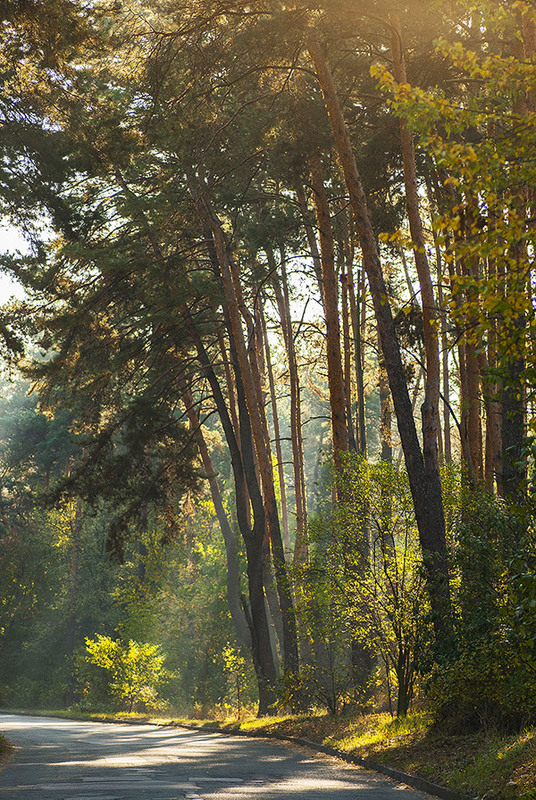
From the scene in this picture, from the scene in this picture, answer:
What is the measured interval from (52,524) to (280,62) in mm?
37436

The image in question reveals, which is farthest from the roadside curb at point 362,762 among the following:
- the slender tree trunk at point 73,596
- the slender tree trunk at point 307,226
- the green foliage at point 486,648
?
the slender tree trunk at point 73,596

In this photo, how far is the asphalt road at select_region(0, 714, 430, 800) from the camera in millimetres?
9328

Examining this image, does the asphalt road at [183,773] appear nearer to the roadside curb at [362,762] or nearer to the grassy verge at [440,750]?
the roadside curb at [362,762]

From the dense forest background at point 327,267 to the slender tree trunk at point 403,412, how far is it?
0.05 metres

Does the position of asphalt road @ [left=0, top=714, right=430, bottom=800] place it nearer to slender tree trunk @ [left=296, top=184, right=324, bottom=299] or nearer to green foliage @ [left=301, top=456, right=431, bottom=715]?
green foliage @ [left=301, top=456, right=431, bottom=715]

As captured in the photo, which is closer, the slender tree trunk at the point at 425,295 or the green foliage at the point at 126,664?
the slender tree trunk at the point at 425,295

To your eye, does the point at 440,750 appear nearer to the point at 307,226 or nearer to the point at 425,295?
the point at 425,295

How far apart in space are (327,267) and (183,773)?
38.0ft

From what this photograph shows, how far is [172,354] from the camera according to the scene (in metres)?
25.3

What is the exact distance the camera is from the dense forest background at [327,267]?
22.9ft

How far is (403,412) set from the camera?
14047mm

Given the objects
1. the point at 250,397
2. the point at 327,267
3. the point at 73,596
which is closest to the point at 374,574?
the point at 327,267

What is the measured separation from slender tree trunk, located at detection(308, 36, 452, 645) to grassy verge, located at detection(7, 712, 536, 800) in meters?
1.66

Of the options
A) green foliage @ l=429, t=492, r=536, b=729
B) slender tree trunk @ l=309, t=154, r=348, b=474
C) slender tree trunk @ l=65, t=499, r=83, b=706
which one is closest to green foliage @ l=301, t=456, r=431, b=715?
green foliage @ l=429, t=492, r=536, b=729
